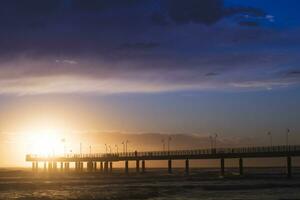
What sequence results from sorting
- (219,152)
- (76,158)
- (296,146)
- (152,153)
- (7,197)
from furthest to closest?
(76,158)
(152,153)
(219,152)
(296,146)
(7,197)

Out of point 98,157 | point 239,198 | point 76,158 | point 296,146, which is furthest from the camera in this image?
point 76,158

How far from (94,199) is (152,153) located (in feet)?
317

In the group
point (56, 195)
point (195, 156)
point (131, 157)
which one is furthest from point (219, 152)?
point (56, 195)

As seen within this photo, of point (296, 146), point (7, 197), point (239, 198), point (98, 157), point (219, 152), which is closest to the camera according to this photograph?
point (239, 198)

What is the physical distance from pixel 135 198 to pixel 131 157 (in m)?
104

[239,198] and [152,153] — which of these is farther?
[152,153]

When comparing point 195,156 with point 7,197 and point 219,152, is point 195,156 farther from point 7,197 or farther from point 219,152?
point 7,197

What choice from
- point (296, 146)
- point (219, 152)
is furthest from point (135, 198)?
point (219, 152)

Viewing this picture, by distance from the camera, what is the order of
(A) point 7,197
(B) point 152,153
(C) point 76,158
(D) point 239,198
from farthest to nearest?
(C) point 76,158 → (B) point 152,153 → (A) point 7,197 → (D) point 239,198

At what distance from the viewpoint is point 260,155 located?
117688 mm

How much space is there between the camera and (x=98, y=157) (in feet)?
573

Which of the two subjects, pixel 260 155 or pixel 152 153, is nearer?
pixel 260 155

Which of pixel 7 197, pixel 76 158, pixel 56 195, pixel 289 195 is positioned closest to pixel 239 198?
pixel 289 195

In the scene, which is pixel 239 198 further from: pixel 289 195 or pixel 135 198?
pixel 135 198
